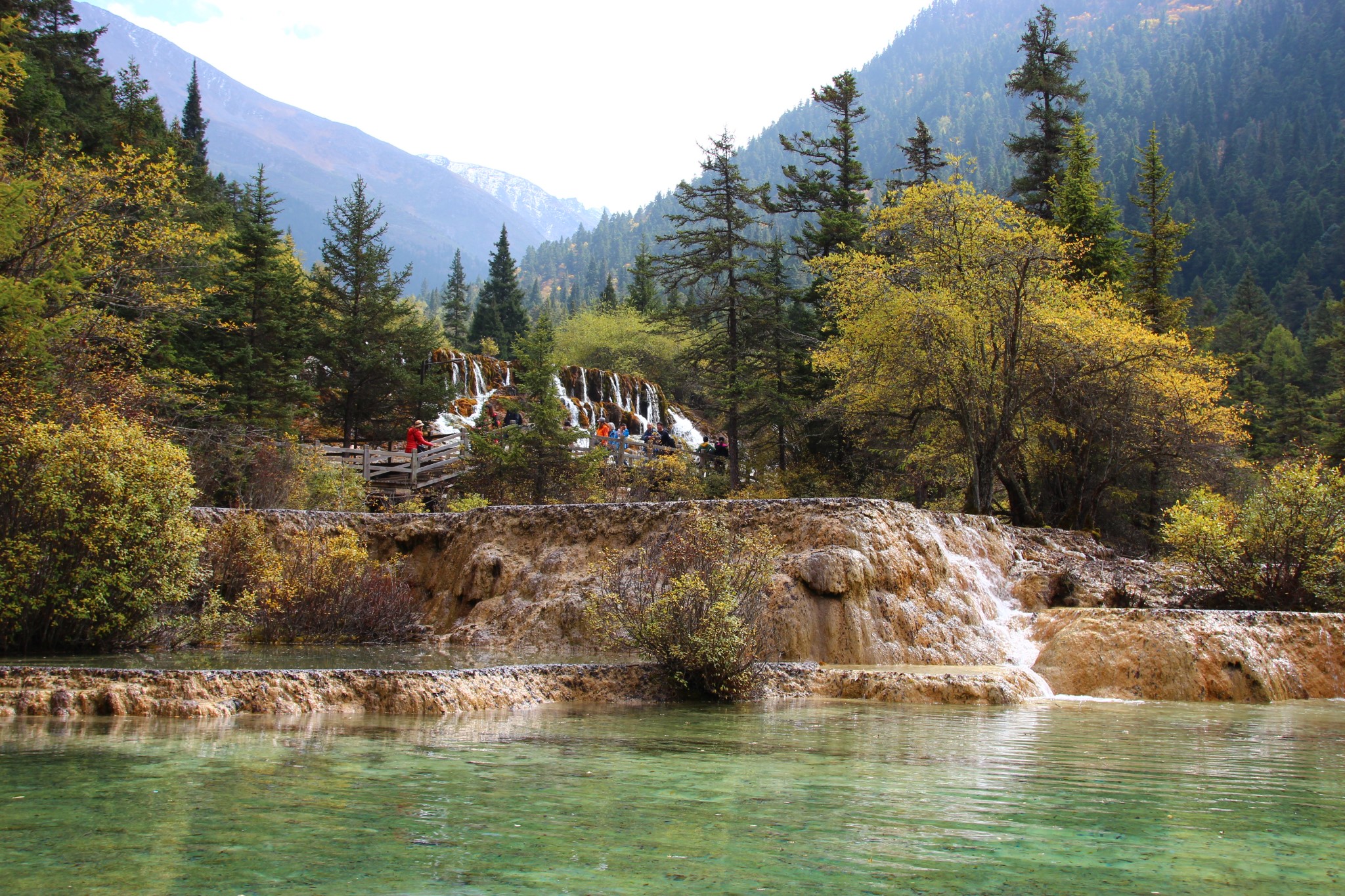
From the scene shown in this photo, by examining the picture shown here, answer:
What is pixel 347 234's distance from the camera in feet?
128

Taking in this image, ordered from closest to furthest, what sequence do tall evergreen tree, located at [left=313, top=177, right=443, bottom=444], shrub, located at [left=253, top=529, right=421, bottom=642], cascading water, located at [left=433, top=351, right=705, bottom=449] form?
shrub, located at [left=253, top=529, right=421, bottom=642]
tall evergreen tree, located at [left=313, top=177, right=443, bottom=444]
cascading water, located at [left=433, top=351, right=705, bottom=449]

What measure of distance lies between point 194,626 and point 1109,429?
23.9m

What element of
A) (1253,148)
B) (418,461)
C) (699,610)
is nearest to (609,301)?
(418,461)

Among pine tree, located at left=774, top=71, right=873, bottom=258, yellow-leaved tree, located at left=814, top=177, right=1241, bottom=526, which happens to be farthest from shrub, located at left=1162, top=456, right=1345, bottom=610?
pine tree, located at left=774, top=71, right=873, bottom=258


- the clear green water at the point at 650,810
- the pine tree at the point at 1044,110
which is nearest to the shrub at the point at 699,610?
the clear green water at the point at 650,810

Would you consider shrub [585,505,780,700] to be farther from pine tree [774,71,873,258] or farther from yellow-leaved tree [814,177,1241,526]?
pine tree [774,71,873,258]

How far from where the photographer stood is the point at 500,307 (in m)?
81.9

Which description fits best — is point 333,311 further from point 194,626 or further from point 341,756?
point 341,756

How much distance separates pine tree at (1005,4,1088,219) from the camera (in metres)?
40.3

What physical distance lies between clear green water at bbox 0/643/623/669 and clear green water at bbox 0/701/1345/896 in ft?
11.7

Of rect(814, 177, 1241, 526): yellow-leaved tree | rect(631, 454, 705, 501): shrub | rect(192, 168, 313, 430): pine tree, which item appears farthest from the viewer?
rect(631, 454, 705, 501): shrub

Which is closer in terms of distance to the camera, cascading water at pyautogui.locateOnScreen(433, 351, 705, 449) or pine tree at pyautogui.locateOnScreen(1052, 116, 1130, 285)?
pine tree at pyautogui.locateOnScreen(1052, 116, 1130, 285)

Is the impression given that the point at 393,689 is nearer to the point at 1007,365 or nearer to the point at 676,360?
the point at 1007,365

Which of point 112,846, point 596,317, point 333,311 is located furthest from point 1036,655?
point 596,317
